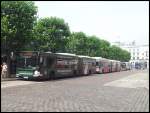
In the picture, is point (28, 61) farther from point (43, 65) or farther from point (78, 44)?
point (78, 44)

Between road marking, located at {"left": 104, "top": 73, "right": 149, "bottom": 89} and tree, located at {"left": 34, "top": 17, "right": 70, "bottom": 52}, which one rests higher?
tree, located at {"left": 34, "top": 17, "right": 70, "bottom": 52}

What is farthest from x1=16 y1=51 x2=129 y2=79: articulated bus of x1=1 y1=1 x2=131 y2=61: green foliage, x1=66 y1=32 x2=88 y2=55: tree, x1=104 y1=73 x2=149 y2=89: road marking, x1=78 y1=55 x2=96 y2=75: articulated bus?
x1=66 y1=32 x2=88 y2=55: tree

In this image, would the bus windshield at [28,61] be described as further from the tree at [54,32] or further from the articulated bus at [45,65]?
the tree at [54,32]

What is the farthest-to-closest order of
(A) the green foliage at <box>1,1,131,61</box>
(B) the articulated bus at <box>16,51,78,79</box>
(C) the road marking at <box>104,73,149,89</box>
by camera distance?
(A) the green foliage at <box>1,1,131,61</box>
(B) the articulated bus at <box>16,51,78,79</box>
(C) the road marking at <box>104,73,149,89</box>

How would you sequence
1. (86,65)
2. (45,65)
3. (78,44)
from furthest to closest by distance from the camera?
(78,44) < (86,65) < (45,65)

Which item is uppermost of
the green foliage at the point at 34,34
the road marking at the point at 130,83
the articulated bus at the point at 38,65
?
the green foliage at the point at 34,34

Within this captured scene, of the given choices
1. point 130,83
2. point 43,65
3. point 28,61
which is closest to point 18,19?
point 28,61

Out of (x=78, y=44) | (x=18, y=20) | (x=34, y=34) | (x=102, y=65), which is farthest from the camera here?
(x=78, y=44)

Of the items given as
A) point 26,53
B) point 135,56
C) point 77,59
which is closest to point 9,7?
point 26,53

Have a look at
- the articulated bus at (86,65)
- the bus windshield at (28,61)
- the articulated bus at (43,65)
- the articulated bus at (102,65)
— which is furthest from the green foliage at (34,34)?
the articulated bus at (102,65)

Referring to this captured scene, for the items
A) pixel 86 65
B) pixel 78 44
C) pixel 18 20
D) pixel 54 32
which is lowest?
pixel 86 65

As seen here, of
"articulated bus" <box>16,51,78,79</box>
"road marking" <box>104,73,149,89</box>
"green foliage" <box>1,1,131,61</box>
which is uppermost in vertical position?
"green foliage" <box>1,1,131,61</box>

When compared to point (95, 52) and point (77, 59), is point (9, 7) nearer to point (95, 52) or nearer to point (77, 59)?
point (77, 59)

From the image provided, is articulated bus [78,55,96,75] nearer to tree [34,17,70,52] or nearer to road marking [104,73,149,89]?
tree [34,17,70,52]
